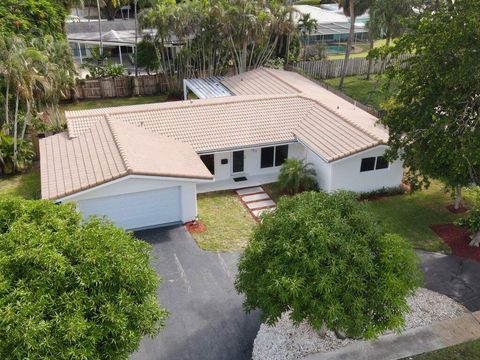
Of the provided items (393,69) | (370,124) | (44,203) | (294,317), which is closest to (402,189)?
(370,124)

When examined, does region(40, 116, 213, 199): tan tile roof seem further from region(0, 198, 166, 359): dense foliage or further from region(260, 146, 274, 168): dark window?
region(0, 198, 166, 359): dense foliage

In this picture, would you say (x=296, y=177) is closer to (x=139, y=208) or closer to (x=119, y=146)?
(x=139, y=208)

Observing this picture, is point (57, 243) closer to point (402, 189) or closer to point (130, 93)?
point (402, 189)

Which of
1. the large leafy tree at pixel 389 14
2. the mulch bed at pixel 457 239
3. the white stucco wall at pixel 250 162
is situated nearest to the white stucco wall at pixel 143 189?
the white stucco wall at pixel 250 162

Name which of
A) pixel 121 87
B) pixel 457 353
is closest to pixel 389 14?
pixel 121 87

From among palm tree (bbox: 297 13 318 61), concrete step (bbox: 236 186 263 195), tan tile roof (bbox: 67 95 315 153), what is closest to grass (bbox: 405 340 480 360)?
concrete step (bbox: 236 186 263 195)

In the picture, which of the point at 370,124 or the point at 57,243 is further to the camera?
the point at 370,124
